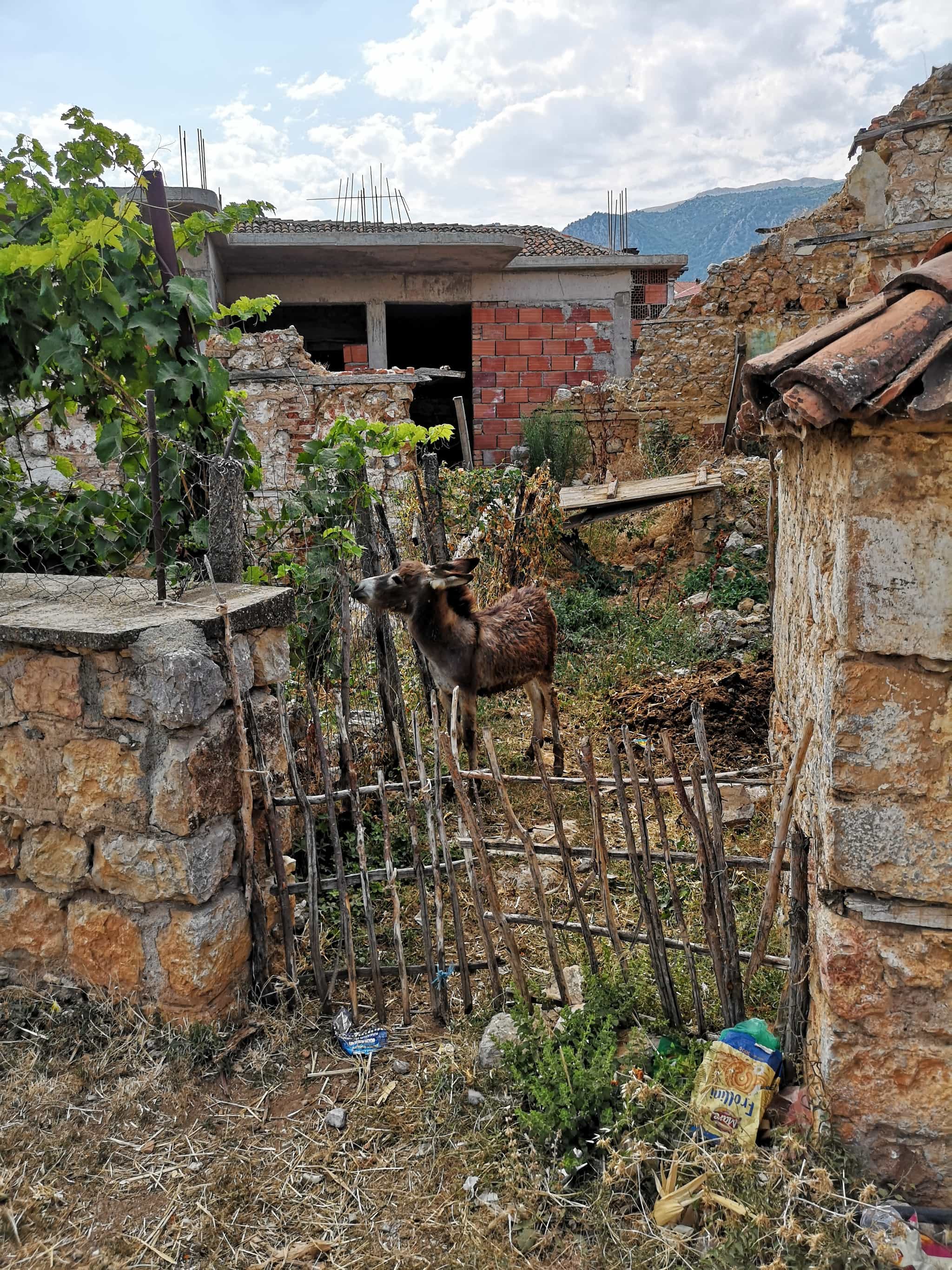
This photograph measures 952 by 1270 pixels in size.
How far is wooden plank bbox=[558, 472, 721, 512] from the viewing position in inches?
384

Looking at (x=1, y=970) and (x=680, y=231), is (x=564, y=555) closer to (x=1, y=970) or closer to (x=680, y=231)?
(x=1, y=970)

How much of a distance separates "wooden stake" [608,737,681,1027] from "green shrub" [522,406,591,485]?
29.6 ft

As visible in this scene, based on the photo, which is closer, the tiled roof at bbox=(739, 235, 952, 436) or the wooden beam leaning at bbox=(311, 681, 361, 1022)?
the tiled roof at bbox=(739, 235, 952, 436)

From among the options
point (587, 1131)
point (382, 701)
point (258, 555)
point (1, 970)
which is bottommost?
point (587, 1131)

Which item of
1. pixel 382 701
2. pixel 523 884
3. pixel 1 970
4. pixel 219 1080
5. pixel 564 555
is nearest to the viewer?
pixel 219 1080

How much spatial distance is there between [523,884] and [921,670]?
2.60 m

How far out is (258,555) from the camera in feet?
15.3

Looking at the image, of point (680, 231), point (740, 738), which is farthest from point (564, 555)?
point (680, 231)

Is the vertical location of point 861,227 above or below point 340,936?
above

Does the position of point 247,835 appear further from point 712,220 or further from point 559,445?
point 712,220

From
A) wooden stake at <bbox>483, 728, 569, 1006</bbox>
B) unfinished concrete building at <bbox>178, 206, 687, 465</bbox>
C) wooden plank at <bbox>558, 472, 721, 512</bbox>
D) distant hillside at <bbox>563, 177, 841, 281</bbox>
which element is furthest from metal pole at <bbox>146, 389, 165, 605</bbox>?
distant hillside at <bbox>563, 177, 841, 281</bbox>

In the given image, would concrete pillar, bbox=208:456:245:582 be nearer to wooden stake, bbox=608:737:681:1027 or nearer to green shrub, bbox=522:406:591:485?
wooden stake, bbox=608:737:681:1027

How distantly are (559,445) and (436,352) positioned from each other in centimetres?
536

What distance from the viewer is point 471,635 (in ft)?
18.2
